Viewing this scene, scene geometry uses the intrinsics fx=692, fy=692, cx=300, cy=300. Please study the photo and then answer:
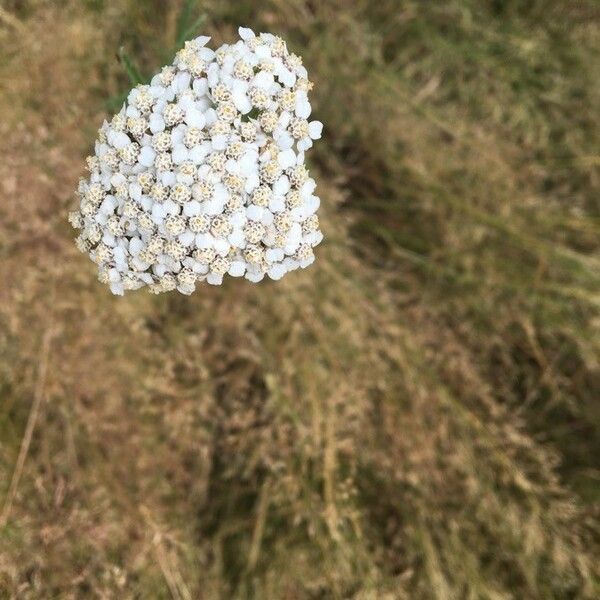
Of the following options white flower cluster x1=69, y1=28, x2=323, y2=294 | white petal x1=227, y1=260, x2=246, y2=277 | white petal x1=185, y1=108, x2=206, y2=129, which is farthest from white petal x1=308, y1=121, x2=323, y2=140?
white petal x1=227, y1=260, x2=246, y2=277

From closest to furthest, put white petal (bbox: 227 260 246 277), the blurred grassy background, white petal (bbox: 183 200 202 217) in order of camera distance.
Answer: white petal (bbox: 183 200 202 217) → white petal (bbox: 227 260 246 277) → the blurred grassy background

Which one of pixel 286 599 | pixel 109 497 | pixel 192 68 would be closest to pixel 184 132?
pixel 192 68

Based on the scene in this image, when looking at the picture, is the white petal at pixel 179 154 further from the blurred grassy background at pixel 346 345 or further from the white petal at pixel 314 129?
the blurred grassy background at pixel 346 345

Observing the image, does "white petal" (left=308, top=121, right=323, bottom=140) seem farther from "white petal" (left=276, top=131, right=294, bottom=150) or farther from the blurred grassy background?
the blurred grassy background

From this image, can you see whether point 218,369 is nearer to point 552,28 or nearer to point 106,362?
point 106,362

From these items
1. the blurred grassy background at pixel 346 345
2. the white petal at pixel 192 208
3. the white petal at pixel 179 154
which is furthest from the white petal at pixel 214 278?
the blurred grassy background at pixel 346 345
